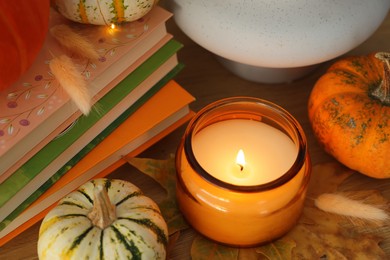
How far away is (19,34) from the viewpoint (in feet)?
2.01

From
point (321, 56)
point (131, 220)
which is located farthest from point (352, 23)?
point (131, 220)

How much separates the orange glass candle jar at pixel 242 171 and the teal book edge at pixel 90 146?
0.33 ft

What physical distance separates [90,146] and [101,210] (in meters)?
0.14

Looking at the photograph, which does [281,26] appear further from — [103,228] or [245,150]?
[103,228]

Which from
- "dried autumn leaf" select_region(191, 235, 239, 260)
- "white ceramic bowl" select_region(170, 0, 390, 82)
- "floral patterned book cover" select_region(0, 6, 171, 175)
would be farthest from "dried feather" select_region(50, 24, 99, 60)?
"dried autumn leaf" select_region(191, 235, 239, 260)

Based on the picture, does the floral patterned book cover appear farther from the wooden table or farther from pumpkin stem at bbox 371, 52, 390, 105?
pumpkin stem at bbox 371, 52, 390, 105

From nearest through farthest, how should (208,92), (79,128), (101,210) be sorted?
(101,210)
(79,128)
(208,92)

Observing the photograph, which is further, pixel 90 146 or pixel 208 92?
pixel 208 92

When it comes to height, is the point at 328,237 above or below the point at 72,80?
below

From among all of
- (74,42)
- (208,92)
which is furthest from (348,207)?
(74,42)

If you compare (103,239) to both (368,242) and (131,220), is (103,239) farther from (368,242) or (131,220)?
(368,242)

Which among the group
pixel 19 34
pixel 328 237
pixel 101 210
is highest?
pixel 19 34

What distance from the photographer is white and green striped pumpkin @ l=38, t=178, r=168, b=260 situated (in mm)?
559

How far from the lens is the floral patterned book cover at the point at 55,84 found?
62 cm
